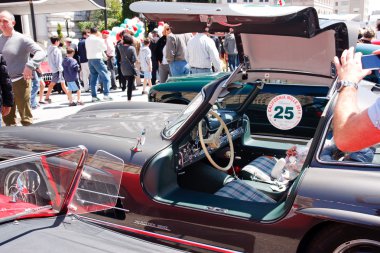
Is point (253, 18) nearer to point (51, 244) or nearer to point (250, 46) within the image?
point (250, 46)

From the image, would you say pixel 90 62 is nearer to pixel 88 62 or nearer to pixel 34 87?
pixel 88 62

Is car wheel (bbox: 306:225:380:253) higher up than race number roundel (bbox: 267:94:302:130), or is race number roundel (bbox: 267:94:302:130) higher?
race number roundel (bbox: 267:94:302:130)

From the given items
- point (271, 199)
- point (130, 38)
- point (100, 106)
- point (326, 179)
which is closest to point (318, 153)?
point (326, 179)

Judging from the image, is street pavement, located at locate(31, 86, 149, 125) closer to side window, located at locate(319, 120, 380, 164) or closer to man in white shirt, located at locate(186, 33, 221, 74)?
man in white shirt, located at locate(186, 33, 221, 74)

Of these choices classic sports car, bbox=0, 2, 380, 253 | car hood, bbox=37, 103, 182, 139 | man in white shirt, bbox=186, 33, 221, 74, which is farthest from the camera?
man in white shirt, bbox=186, 33, 221, 74

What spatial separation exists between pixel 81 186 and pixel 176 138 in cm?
91

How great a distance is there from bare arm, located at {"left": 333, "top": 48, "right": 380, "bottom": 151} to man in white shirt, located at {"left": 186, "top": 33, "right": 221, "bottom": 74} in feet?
19.3

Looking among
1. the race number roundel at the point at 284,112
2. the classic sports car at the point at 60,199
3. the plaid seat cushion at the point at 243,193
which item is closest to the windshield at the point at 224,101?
the race number roundel at the point at 284,112

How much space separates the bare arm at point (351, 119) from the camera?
60.7 inches

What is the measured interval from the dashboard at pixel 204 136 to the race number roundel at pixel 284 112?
0.32 m

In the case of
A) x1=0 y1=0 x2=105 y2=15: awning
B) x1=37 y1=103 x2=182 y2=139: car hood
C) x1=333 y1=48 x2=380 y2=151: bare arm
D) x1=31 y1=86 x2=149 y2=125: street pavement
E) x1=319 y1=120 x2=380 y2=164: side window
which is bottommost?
x1=31 y1=86 x2=149 y2=125: street pavement

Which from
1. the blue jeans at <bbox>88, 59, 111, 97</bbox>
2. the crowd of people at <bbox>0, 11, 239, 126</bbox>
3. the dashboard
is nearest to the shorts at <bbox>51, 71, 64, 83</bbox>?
the crowd of people at <bbox>0, 11, 239, 126</bbox>

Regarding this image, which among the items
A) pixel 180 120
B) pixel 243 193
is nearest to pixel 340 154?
pixel 243 193

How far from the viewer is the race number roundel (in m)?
3.88
